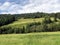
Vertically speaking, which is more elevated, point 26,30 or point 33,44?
point 33,44

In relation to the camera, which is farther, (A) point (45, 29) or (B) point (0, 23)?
(B) point (0, 23)

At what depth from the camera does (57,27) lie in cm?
8794

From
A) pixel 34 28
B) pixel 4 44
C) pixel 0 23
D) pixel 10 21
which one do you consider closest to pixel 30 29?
pixel 34 28

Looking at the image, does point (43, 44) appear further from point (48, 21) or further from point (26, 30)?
point (48, 21)

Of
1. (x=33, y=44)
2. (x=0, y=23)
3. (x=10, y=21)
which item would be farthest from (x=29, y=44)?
(x=10, y=21)

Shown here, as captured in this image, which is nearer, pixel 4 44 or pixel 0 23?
pixel 4 44

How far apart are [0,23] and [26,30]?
87.0 feet

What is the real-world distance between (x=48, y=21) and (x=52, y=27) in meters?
17.2

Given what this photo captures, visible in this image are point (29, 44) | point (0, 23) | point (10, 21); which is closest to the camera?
point (29, 44)

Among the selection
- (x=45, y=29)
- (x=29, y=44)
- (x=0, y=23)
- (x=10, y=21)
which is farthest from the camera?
(x=10, y=21)

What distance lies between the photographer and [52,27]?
8669cm

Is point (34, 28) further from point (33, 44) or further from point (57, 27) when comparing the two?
point (33, 44)

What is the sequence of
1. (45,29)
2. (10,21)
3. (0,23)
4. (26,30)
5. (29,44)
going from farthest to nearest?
(10,21) < (0,23) < (45,29) < (26,30) < (29,44)

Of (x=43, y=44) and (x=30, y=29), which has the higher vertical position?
(x=43, y=44)
